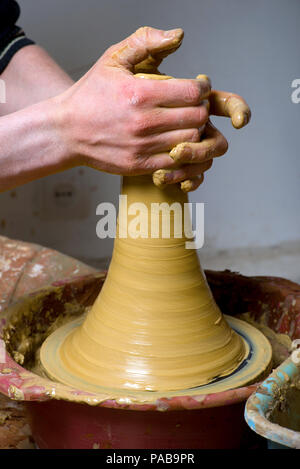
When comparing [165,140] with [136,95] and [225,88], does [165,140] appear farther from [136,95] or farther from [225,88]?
[225,88]

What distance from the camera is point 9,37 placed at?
1.76 m

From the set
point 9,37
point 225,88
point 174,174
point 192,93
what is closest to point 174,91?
point 192,93

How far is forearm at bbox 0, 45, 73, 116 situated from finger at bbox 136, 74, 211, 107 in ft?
2.49

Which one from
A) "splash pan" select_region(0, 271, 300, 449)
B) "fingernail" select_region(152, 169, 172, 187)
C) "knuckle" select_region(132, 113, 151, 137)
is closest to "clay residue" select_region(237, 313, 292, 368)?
"splash pan" select_region(0, 271, 300, 449)

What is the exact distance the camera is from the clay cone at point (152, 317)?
1041 mm

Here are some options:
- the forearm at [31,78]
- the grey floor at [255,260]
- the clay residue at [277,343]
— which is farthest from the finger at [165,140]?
the grey floor at [255,260]

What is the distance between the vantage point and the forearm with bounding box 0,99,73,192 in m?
1.08

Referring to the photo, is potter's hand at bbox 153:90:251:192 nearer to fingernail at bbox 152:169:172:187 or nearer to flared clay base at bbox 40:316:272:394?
fingernail at bbox 152:169:172:187

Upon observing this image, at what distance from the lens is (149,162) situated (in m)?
1.02

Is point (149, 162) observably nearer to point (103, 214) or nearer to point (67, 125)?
point (67, 125)

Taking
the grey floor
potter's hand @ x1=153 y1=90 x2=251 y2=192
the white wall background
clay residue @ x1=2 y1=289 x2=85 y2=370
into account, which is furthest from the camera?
the grey floor

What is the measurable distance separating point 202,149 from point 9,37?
3.41 feet

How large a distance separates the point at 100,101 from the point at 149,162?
0.46ft

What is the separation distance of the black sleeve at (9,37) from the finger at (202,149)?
932 mm
